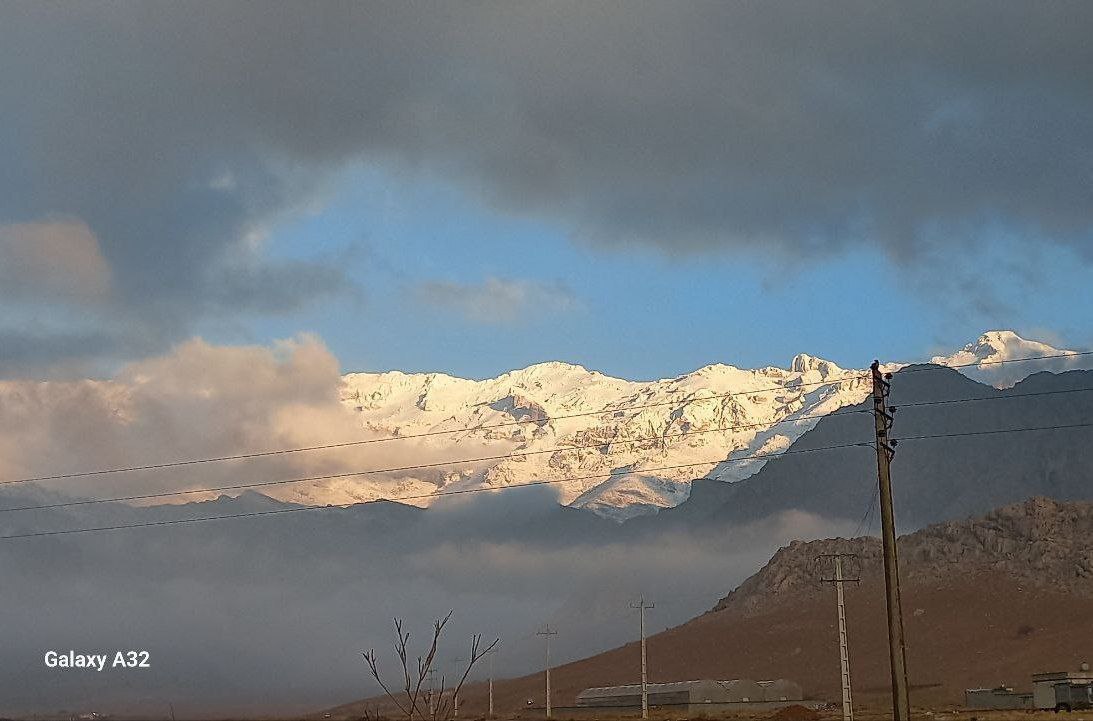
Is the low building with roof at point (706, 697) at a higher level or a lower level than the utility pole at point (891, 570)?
lower

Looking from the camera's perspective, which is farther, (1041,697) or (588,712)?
(588,712)

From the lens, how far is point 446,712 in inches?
2131

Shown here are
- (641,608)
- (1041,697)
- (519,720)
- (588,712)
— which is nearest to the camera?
(1041,697)

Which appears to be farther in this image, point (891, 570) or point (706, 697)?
point (706, 697)

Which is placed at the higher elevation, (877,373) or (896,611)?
(877,373)

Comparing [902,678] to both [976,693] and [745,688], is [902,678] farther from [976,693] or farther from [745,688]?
[745,688]

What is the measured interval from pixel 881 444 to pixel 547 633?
139m

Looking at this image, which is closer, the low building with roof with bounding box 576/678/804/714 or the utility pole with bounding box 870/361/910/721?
the utility pole with bounding box 870/361/910/721

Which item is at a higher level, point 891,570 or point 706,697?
point 891,570

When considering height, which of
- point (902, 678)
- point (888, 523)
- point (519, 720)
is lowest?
point (519, 720)

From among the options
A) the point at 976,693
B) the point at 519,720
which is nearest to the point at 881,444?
the point at 976,693

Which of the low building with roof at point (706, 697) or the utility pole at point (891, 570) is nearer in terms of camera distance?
the utility pole at point (891, 570)

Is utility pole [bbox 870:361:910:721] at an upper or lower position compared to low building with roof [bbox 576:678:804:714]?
upper

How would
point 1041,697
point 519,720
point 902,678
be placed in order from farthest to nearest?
point 519,720
point 1041,697
point 902,678
